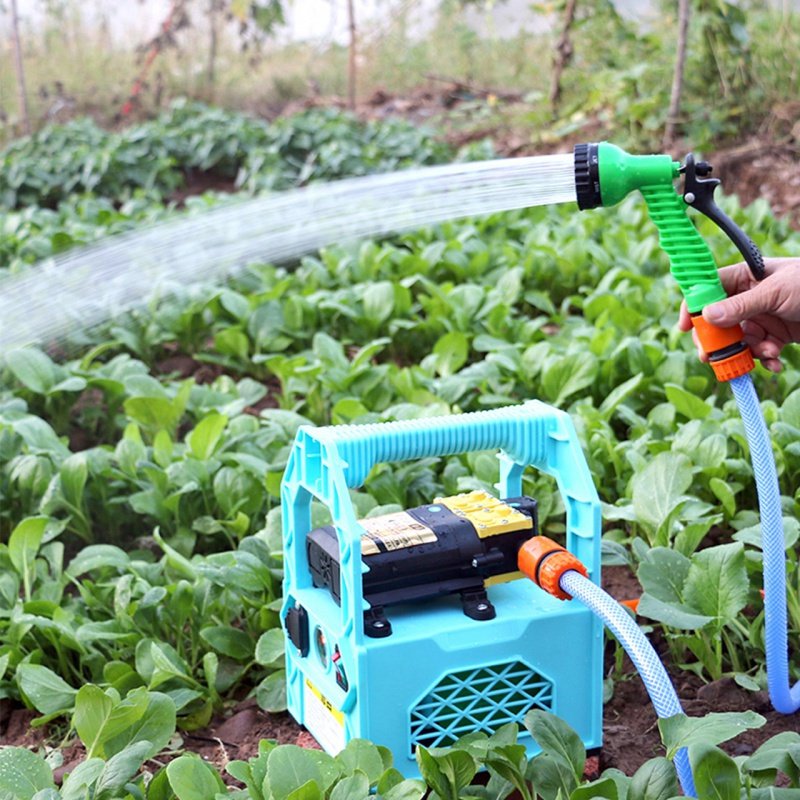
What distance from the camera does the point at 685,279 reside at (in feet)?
5.59

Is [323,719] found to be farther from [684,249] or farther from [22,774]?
[684,249]

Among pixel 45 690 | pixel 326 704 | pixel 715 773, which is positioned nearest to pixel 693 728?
pixel 715 773

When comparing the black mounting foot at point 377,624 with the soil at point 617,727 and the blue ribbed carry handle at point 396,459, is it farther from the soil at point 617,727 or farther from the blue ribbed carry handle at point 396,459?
the soil at point 617,727

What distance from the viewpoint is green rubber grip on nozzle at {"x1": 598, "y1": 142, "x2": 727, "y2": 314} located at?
5.43ft

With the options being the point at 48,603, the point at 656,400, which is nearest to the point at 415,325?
the point at 656,400

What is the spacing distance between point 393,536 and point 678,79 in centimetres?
523

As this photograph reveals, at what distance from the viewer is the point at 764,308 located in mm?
1691

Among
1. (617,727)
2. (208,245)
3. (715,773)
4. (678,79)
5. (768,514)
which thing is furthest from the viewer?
(678,79)

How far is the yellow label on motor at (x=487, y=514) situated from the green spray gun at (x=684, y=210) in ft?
1.21

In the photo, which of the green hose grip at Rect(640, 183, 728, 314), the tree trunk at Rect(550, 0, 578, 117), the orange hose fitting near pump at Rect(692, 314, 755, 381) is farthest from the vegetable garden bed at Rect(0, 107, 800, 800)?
the tree trunk at Rect(550, 0, 578, 117)

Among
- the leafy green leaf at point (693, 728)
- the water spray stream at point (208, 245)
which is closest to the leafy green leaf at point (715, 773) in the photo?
the leafy green leaf at point (693, 728)

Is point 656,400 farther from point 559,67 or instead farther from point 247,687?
point 559,67

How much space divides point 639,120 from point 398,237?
2179 millimetres

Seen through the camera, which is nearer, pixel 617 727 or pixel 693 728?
pixel 693 728
